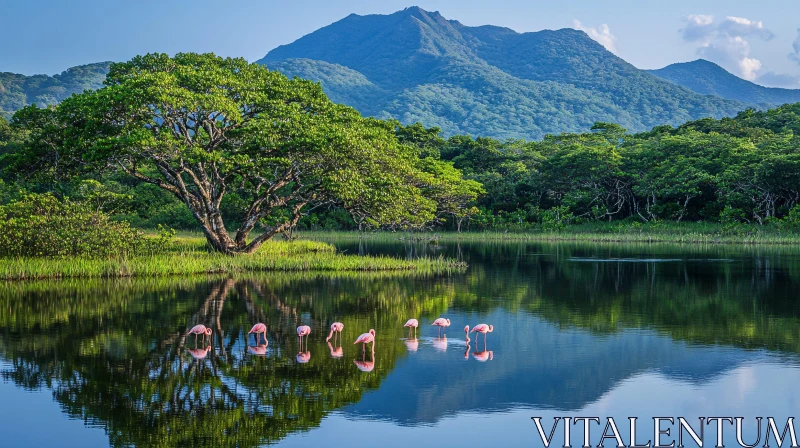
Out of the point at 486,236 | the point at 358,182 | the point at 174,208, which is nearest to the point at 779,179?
the point at 486,236

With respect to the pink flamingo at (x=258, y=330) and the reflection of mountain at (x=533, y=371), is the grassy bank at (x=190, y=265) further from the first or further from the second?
the reflection of mountain at (x=533, y=371)

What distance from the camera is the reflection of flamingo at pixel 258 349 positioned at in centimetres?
1295

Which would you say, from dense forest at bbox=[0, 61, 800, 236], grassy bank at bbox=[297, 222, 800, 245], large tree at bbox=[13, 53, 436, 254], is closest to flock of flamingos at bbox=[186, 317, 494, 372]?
large tree at bbox=[13, 53, 436, 254]

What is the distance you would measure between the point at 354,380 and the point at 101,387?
132 inches

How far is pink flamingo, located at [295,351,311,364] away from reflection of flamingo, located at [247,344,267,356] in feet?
1.96

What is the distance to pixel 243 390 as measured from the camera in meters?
10.7

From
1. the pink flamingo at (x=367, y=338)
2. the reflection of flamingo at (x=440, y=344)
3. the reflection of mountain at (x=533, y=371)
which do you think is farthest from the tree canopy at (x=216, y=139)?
the pink flamingo at (x=367, y=338)

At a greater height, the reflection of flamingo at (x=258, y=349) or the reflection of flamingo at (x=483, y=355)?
the reflection of flamingo at (x=258, y=349)

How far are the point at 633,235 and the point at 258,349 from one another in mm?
42839

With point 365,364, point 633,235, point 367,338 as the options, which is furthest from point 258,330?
point 633,235

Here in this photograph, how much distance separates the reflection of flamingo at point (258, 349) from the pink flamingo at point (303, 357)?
0.60m

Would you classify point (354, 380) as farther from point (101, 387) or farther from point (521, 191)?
point (521, 191)

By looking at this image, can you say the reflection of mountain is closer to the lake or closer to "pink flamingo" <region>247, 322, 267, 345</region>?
the lake

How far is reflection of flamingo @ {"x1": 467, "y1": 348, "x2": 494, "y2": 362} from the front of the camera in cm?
1311
